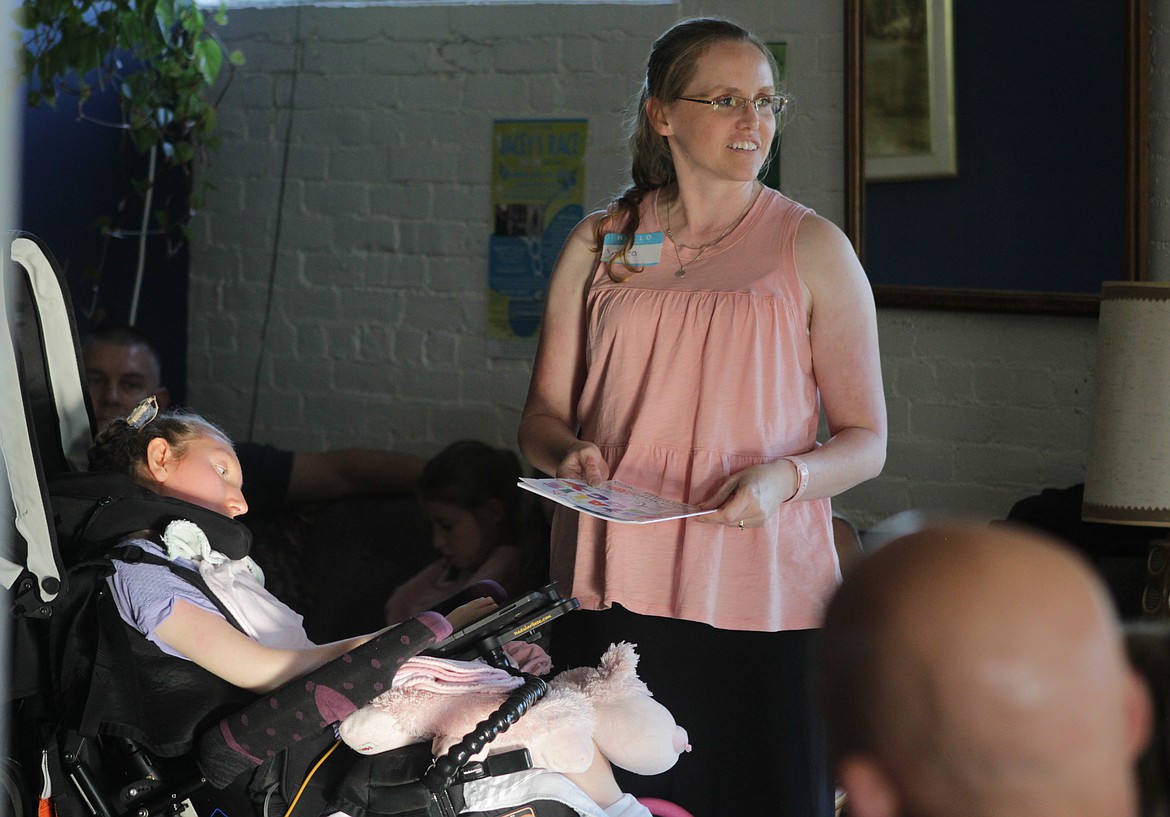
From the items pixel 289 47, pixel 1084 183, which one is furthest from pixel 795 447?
pixel 289 47

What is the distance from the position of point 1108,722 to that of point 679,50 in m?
1.39

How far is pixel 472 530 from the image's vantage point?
10.1 feet

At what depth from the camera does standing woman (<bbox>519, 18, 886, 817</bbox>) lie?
5.31 feet

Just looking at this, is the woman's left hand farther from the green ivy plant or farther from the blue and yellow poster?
the green ivy plant

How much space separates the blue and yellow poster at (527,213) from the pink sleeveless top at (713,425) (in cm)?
170

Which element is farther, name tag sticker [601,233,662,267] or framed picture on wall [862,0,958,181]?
framed picture on wall [862,0,958,181]

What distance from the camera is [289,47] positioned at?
12.3ft

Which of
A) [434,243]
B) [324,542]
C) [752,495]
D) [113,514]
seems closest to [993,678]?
[752,495]

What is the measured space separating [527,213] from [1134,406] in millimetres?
1763

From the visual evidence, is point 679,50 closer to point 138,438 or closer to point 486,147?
point 138,438

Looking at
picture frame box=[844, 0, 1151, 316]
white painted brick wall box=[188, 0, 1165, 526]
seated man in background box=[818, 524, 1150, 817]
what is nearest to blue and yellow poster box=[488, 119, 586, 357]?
white painted brick wall box=[188, 0, 1165, 526]

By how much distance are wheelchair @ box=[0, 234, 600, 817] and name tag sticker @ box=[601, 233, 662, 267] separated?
48cm

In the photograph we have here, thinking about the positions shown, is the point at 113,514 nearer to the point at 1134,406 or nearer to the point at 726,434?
the point at 726,434

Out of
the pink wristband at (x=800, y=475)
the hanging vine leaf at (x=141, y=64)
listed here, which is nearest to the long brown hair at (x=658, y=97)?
the pink wristband at (x=800, y=475)
